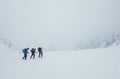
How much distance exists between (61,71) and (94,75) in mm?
3200

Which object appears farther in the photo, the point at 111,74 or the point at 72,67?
the point at 72,67

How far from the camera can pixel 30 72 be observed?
14.8m

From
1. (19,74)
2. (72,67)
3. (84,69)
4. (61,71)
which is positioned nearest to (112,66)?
(84,69)

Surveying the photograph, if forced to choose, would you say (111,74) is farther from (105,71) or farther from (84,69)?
(84,69)

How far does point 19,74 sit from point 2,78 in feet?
4.99

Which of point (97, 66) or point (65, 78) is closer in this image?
point (65, 78)

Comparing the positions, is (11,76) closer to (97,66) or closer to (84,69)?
(84,69)

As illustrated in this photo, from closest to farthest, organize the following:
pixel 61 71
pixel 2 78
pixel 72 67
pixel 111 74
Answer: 1. pixel 111 74
2. pixel 2 78
3. pixel 61 71
4. pixel 72 67

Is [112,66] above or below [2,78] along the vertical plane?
above

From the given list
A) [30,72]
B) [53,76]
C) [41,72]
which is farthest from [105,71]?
[30,72]

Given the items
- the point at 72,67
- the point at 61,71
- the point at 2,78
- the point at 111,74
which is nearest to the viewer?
the point at 111,74

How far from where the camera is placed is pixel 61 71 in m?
14.6

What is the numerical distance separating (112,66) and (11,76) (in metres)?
9.42

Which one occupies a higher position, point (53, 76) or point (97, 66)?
point (97, 66)
